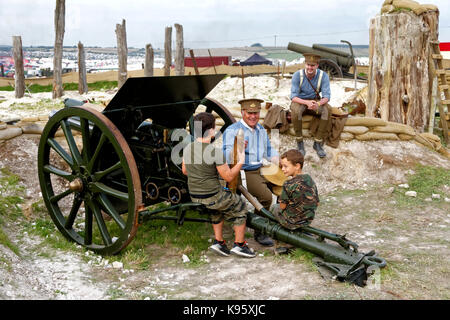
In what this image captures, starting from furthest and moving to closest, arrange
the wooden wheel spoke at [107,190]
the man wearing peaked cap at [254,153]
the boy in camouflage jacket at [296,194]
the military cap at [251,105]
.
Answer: the man wearing peaked cap at [254,153]
the military cap at [251,105]
the wooden wheel spoke at [107,190]
the boy in camouflage jacket at [296,194]

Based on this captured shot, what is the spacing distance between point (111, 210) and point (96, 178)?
0.35 meters

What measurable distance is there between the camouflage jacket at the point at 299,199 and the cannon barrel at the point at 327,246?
103 millimetres

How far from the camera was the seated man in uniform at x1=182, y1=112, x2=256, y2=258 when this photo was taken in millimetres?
4332

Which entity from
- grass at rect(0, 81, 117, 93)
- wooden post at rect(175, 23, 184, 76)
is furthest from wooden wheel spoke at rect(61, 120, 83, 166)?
grass at rect(0, 81, 117, 93)

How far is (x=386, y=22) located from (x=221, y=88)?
1130 cm

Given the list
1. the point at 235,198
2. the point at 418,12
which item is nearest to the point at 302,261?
the point at 235,198

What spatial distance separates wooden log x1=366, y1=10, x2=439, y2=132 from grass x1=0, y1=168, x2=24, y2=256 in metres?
6.13

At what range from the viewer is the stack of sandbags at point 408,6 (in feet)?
27.7

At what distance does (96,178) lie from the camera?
15.1ft

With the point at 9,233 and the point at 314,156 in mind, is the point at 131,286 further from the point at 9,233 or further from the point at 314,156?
the point at 314,156

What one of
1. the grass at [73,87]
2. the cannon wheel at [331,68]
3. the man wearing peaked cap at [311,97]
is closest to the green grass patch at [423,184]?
the man wearing peaked cap at [311,97]

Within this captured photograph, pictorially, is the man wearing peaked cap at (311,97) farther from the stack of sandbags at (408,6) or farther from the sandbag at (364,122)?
the stack of sandbags at (408,6)

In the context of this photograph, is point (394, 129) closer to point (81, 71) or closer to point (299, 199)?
point (299, 199)

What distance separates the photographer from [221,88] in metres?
19.4
